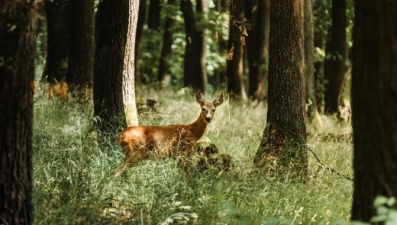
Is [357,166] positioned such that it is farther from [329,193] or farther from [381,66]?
[329,193]

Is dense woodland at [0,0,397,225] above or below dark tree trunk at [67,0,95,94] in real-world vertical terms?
below

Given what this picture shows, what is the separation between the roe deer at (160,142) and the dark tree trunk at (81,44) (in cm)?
520

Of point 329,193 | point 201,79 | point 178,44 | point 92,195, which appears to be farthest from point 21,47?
point 178,44

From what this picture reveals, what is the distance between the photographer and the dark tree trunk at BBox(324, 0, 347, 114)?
63.3 feet

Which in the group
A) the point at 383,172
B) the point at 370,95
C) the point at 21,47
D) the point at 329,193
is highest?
the point at 21,47

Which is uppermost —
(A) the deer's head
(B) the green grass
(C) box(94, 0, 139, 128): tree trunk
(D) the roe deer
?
(C) box(94, 0, 139, 128): tree trunk

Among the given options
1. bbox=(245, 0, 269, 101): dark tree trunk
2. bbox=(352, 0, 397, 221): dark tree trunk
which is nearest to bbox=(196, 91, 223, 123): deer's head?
bbox=(352, 0, 397, 221): dark tree trunk

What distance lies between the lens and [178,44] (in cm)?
3300

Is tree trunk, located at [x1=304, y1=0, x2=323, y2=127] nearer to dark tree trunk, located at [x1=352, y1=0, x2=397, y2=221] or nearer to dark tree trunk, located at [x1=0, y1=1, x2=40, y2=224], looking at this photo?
dark tree trunk, located at [x1=352, y1=0, x2=397, y2=221]

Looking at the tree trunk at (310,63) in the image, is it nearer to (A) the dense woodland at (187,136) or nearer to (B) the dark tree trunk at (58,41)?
(A) the dense woodland at (187,136)

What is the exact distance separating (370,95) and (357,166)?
20.0 inches

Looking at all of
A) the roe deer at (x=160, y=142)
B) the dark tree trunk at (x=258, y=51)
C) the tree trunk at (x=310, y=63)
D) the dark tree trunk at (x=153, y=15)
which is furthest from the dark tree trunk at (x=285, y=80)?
the dark tree trunk at (x=153, y=15)

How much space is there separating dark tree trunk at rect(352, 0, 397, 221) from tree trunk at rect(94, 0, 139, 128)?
19.3ft

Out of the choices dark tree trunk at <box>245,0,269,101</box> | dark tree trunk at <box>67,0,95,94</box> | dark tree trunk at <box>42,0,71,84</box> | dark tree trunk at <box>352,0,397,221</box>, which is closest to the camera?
dark tree trunk at <box>352,0,397,221</box>
